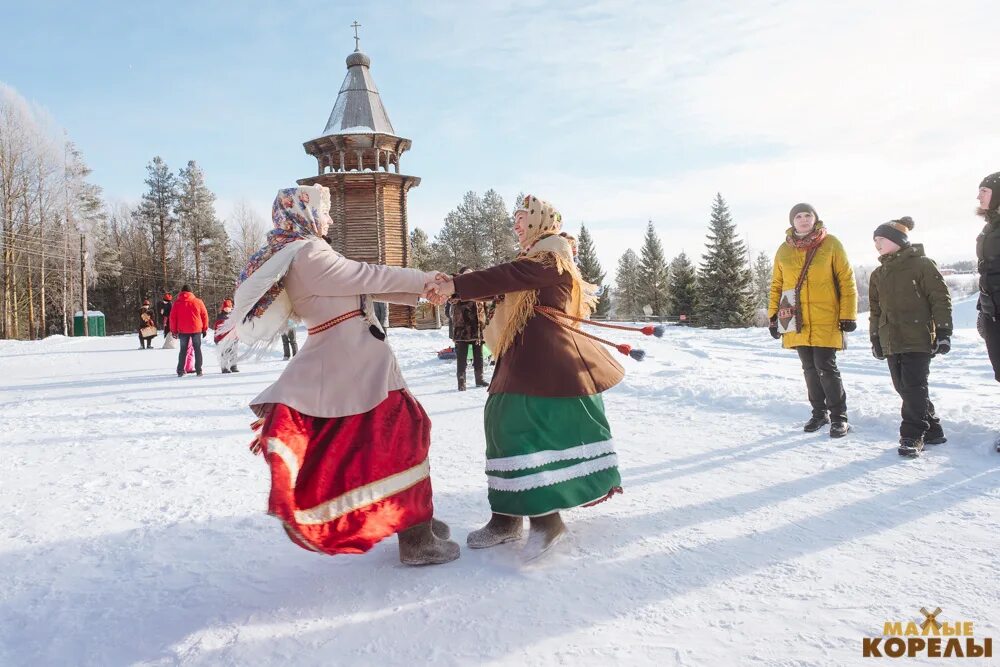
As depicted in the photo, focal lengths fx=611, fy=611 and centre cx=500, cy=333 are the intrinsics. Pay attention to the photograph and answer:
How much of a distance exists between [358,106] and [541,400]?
28939 mm

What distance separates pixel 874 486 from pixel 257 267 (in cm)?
405

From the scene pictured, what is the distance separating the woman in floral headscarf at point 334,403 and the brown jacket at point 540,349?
1.11 feet

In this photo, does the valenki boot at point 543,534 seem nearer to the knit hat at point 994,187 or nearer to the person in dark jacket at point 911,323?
the person in dark jacket at point 911,323

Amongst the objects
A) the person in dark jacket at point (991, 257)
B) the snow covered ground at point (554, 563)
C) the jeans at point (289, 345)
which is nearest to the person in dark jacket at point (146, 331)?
the jeans at point (289, 345)

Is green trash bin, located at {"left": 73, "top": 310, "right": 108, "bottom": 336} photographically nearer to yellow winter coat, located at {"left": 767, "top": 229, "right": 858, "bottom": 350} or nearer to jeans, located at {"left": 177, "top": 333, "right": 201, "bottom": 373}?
jeans, located at {"left": 177, "top": 333, "right": 201, "bottom": 373}

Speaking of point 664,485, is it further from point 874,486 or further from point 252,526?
point 252,526

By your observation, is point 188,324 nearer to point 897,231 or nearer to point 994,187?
point 897,231

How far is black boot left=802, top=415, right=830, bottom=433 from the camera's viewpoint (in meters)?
5.71

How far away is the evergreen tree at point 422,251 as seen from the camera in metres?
51.7

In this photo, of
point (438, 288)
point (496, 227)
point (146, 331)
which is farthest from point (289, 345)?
point (496, 227)

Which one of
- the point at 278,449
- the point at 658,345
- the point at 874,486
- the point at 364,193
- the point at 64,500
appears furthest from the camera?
the point at 364,193

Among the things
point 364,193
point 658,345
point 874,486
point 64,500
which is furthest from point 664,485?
point 364,193

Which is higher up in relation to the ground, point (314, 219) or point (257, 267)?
point (314, 219)

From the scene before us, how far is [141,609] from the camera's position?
2.71 metres
